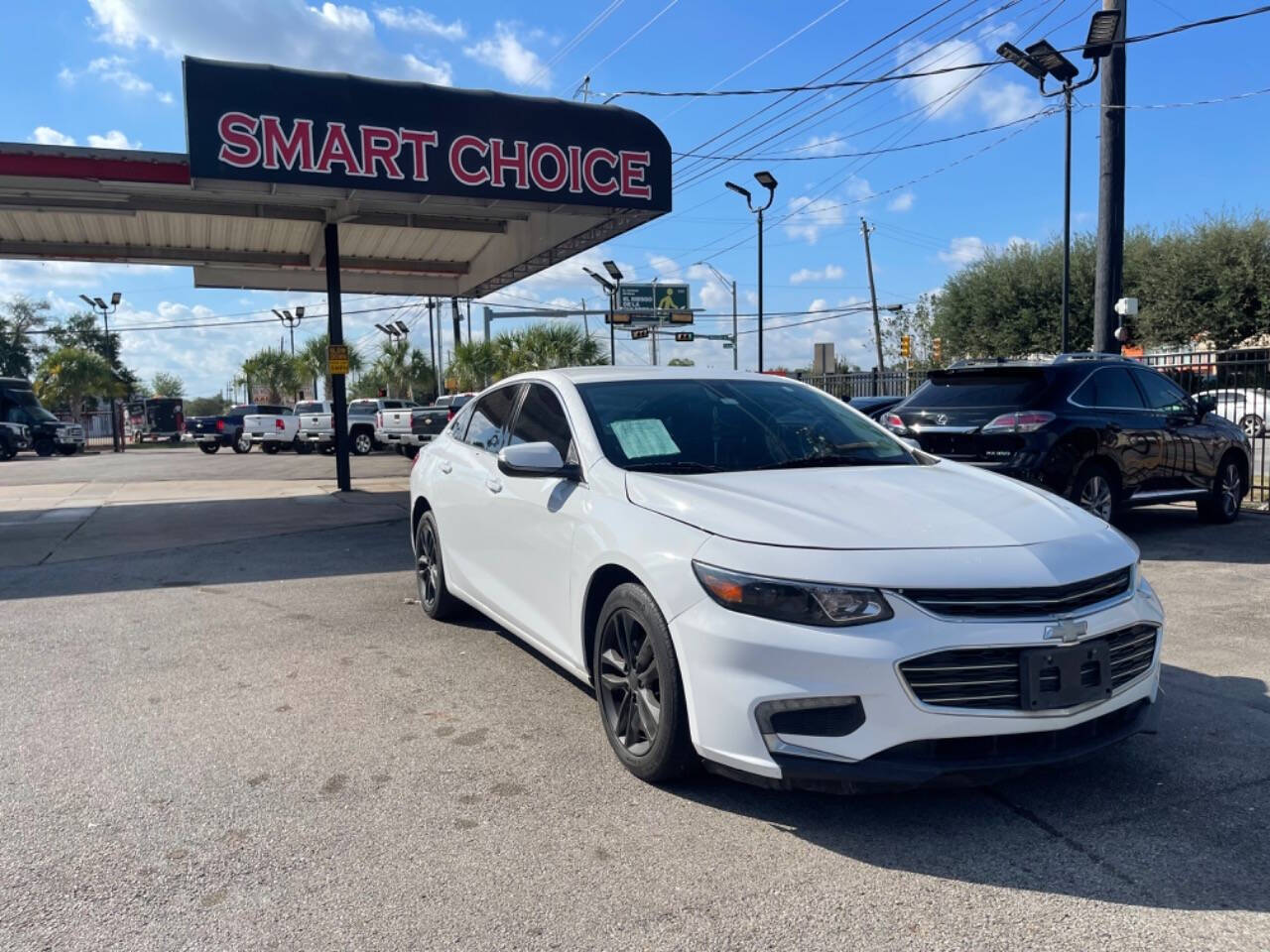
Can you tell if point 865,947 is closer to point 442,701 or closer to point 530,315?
point 442,701

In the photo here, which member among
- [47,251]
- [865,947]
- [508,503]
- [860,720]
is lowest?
[865,947]

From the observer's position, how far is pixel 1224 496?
10344mm

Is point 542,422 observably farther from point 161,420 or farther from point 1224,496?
point 161,420

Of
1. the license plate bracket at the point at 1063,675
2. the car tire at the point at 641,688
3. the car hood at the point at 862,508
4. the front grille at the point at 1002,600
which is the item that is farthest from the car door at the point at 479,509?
the license plate bracket at the point at 1063,675

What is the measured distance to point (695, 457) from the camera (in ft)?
14.7

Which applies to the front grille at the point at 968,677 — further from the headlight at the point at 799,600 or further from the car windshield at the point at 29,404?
the car windshield at the point at 29,404

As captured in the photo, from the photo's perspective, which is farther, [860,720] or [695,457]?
[695,457]

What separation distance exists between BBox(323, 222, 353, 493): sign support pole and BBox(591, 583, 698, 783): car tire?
13088 millimetres

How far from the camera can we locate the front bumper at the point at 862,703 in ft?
10.3

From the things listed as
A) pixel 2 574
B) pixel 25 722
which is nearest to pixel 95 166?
pixel 2 574

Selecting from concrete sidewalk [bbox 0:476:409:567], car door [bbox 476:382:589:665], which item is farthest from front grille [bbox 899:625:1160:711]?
concrete sidewalk [bbox 0:476:409:567]

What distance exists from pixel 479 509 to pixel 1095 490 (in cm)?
610

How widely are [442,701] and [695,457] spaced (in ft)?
5.87

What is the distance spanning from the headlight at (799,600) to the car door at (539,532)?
1097 mm
